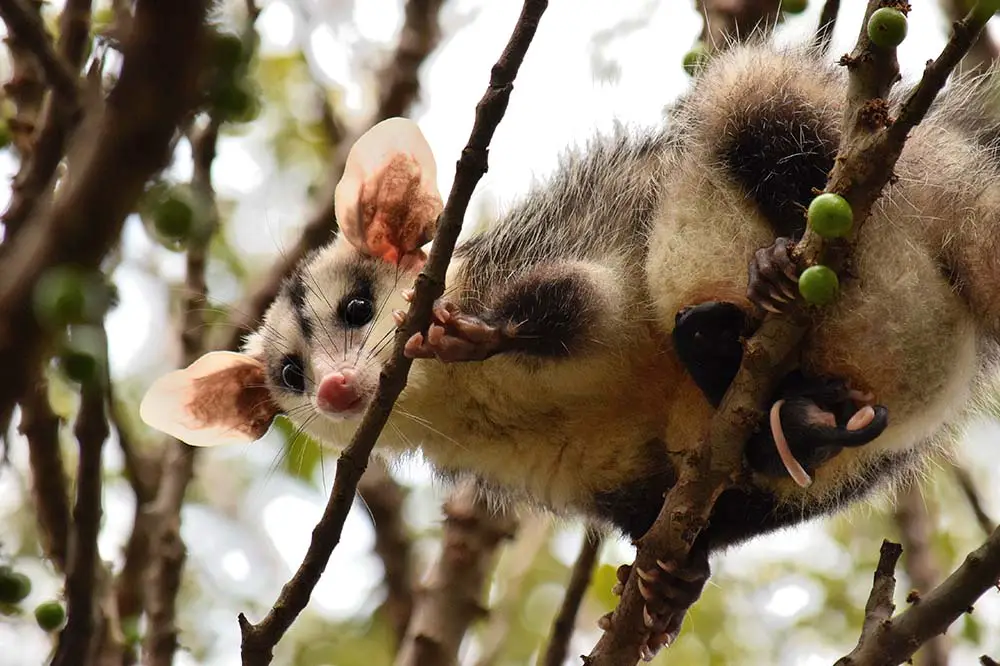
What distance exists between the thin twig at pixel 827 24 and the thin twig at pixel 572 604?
5.72 ft

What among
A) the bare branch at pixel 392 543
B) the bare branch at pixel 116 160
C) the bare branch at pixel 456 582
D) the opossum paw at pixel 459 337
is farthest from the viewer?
the bare branch at pixel 392 543

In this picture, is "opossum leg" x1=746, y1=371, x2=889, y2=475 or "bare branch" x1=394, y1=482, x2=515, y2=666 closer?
"opossum leg" x1=746, y1=371, x2=889, y2=475

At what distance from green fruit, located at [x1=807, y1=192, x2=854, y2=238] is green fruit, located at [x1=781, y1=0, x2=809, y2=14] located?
153cm

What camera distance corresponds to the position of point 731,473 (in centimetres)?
295

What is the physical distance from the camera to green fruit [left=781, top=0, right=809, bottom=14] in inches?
151

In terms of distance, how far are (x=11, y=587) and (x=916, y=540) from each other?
3.32m

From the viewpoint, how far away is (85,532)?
94.3 inches

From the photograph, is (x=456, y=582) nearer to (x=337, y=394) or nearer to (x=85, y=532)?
(x=337, y=394)

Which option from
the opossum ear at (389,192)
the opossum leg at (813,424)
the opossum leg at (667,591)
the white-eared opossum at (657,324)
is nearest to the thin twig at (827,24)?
the white-eared opossum at (657,324)

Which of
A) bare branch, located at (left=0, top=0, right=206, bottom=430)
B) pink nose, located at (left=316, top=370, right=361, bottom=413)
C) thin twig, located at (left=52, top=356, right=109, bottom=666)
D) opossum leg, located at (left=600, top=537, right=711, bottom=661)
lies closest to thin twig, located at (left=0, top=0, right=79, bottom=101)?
thin twig, located at (left=52, top=356, right=109, bottom=666)

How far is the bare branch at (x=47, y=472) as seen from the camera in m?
2.82

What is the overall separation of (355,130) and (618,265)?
2.18 m

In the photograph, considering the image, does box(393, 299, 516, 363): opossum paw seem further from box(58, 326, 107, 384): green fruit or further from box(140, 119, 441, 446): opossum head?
box(58, 326, 107, 384): green fruit

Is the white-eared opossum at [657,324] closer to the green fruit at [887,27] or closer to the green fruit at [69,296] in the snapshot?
the green fruit at [887,27]
